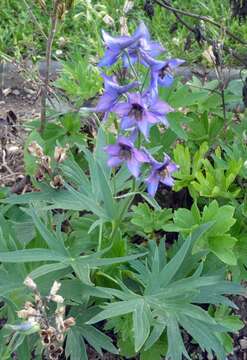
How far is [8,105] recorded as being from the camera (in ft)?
11.7

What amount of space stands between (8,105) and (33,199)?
1682 millimetres

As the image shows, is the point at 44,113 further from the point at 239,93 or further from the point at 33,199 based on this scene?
the point at 239,93

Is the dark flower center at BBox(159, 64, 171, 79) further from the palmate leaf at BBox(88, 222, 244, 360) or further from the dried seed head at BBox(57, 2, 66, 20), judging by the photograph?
the dried seed head at BBox(57, 2, 66, 20)

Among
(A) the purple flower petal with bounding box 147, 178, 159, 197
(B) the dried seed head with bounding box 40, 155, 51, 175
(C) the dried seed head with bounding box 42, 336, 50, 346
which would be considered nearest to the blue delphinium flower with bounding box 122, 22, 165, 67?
(A) the purple flower petal with bounding box 147, 178, 159, 197

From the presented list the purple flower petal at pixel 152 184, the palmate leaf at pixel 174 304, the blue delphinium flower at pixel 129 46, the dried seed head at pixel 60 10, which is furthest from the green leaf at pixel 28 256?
the dried seed head at pixel 60 10

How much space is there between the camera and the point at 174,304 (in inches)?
71.3

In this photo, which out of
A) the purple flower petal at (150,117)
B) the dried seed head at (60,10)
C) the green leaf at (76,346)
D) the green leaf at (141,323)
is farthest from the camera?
the dried seed head at (60,10)

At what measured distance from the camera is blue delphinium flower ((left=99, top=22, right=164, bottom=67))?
157cm

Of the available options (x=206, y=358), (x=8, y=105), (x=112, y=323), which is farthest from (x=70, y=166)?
(x=8, y=105)

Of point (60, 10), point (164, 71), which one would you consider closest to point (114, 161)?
point (164, 71)

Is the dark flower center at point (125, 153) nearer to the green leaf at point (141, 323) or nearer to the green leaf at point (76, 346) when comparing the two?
the green leaf at point (141, 323)

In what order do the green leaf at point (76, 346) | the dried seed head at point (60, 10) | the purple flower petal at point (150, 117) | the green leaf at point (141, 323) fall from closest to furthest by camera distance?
the purple flower petal at point (150, 117) → the green leaf at point (141, 323) → the green leaf at point (76, 346) → the dried seed head at point (60, 10)

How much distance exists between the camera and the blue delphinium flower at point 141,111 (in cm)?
157

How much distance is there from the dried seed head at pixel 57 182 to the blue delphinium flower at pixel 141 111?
1.29 ft
